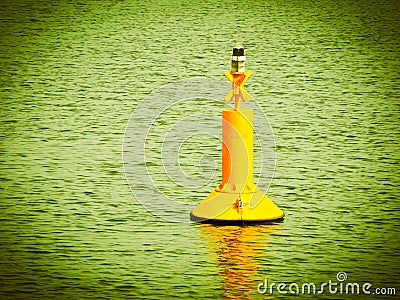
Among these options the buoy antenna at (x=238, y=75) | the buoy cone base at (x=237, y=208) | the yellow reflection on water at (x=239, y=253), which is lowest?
the yellow reflection on water at (x=239, y=253)

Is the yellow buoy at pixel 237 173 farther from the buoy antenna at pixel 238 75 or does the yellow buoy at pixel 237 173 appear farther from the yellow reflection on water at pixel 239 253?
the yellow reflection on water at pixel 239 253

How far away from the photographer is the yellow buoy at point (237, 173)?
10.0m

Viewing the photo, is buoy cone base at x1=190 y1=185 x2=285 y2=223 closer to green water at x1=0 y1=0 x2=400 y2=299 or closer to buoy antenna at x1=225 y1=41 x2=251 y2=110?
green water at x1=0 y1=0 x2=400 y2=299

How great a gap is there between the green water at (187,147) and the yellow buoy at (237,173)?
0.17m

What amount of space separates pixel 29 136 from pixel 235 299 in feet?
18.9

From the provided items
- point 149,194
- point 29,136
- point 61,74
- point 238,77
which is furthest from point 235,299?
point 61,74

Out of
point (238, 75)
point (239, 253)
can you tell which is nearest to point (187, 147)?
point (238, 75)

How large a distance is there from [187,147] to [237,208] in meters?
3.18

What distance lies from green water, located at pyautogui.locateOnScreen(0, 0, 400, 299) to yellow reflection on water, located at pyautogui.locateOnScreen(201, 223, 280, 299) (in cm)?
2

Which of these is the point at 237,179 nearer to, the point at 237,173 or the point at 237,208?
the point at 237,173

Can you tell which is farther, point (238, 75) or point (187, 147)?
point (187, 147)

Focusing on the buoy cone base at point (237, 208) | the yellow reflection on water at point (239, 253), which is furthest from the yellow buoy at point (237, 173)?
the yellow reflection on water at point (239, 253)

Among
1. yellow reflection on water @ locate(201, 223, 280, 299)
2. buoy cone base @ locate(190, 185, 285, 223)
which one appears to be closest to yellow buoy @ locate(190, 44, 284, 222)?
buoy cone base @ locate(190, 185, 285, 223)

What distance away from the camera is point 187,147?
13234 mm
